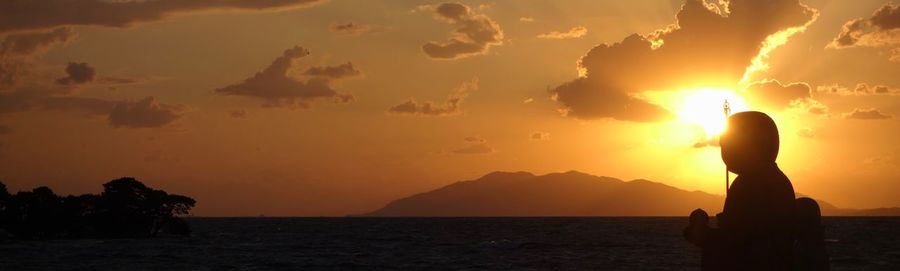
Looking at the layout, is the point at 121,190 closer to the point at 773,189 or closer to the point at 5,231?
the point at 5,231

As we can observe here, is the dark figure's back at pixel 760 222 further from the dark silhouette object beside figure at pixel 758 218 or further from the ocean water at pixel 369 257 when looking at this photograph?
the ocean water at pixel 369 257

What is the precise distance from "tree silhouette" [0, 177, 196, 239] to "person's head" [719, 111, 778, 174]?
91.2 m

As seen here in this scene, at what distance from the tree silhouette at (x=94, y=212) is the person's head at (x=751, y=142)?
91.2 meters

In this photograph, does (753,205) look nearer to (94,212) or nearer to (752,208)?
(752,208)

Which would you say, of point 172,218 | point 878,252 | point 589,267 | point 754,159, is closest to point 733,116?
point 754,159

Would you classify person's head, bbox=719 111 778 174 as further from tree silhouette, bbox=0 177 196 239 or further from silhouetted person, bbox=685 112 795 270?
tree silhouette, bbox=0 177 196 239

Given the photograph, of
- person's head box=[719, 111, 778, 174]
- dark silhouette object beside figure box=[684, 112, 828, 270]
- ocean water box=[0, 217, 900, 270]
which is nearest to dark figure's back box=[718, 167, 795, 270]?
dark silhouette object beside figure box=[684, 112, 828, 270]

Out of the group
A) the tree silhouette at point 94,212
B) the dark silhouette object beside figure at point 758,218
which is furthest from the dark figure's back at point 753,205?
the tree silhouette at point 94,212

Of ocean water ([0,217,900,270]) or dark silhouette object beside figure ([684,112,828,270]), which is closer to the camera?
dark silhouette object beside figure ([684,112,828,270])

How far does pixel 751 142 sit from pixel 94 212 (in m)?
97.4

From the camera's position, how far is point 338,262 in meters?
70.4

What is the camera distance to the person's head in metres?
10.3

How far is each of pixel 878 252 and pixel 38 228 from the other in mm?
80873

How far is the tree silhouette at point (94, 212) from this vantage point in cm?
9406
